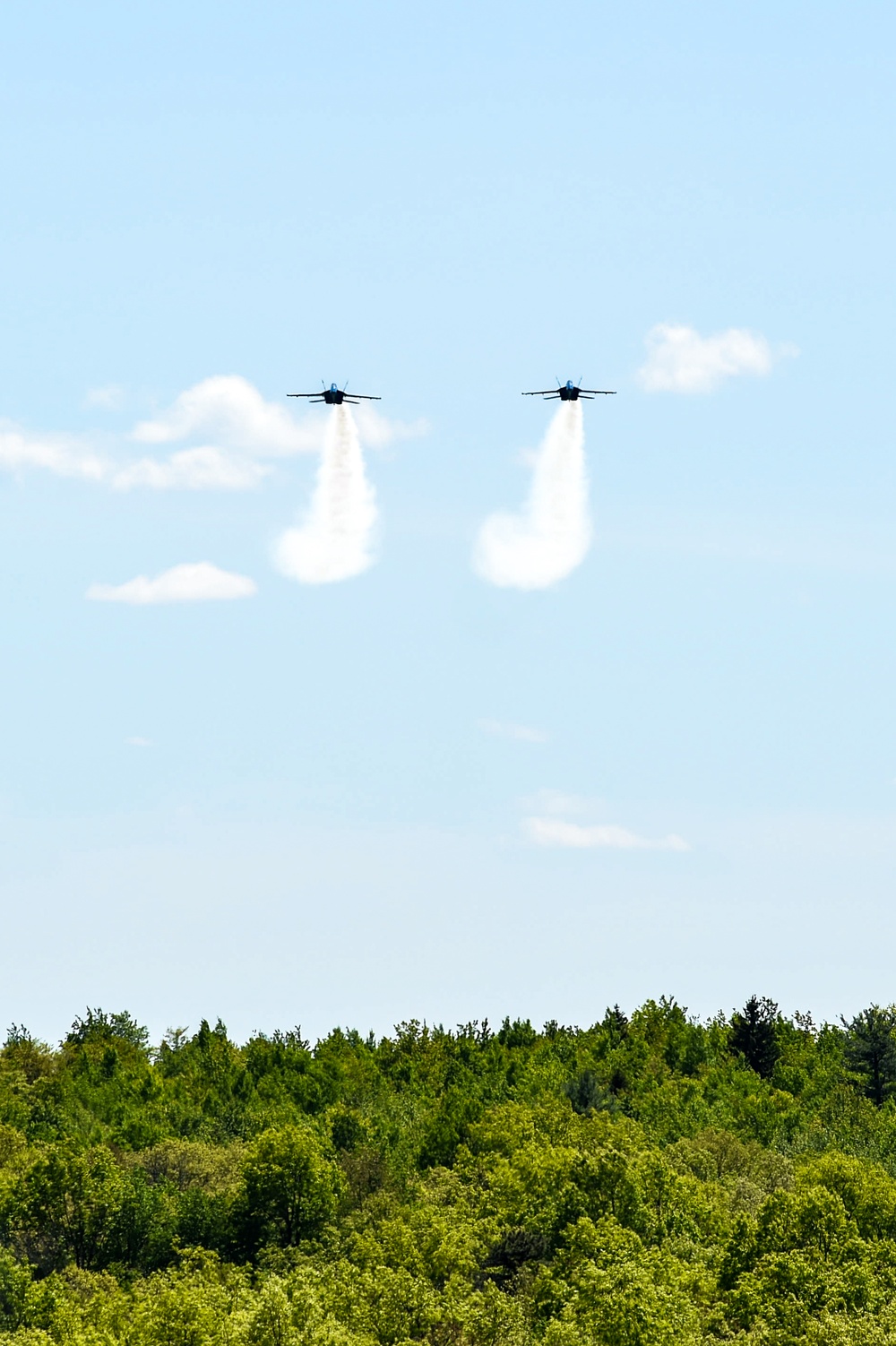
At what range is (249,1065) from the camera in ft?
589

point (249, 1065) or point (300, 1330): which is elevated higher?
point (249, 1065)

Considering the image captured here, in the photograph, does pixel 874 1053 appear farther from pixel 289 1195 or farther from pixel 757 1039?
pixel 289 1195

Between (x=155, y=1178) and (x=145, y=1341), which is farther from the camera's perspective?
(x=155, y=1178)

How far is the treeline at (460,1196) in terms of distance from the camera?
280 feet

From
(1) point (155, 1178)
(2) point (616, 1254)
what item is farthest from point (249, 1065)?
(2) point (616, 1254)

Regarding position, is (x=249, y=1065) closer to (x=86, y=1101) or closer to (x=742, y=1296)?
(x=86, y=1101)

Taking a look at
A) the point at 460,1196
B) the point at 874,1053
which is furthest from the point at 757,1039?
the point at 460,1196

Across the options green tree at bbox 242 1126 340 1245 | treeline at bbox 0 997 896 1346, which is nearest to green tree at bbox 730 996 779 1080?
A: treeline at bbox 0 997 896 1346

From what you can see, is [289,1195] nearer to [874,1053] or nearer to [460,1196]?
[460,1196]

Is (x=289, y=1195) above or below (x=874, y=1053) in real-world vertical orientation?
below

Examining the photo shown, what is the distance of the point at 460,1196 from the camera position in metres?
118

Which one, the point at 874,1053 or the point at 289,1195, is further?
the point at 874,1053

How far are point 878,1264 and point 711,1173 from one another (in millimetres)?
34906

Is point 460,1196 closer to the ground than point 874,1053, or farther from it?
closer to the ground
